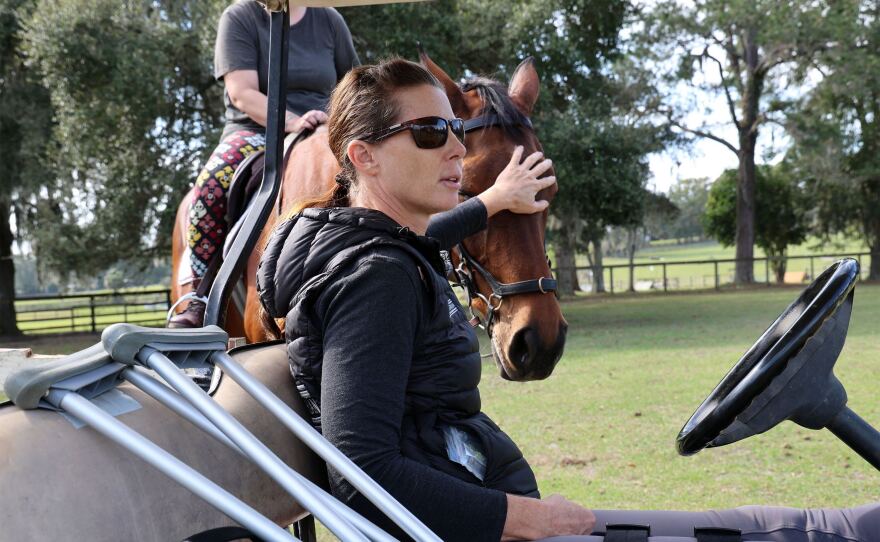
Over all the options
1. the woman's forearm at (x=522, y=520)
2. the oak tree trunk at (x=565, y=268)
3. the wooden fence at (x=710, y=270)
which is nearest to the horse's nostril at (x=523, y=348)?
the woman's forearm at (x=522, y=520)

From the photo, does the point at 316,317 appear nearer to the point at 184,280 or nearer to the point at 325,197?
the point at 325,197

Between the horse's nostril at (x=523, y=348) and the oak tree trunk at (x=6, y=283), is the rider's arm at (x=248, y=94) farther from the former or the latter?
A: the oak tree trunk at (x=6, y=283)

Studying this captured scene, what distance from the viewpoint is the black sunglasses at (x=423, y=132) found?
214 cm

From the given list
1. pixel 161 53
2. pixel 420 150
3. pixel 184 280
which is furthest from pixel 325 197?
pixel 161 53

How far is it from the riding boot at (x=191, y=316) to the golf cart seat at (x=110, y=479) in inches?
75.1

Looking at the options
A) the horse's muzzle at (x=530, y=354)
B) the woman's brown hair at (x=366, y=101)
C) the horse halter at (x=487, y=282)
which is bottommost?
the horse's muzzle at (x=530, y=354)

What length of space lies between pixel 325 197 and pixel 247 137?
1.85 metres

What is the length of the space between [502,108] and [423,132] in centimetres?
165

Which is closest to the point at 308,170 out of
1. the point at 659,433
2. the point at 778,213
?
the point at 659,433

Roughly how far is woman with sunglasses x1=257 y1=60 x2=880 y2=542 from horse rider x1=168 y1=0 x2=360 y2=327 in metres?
1.67

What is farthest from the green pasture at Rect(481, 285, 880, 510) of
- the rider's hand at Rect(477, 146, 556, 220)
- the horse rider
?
the horse rider

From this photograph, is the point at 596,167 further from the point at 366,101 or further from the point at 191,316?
the point at 366,101

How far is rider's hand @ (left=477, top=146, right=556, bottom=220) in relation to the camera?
11.1ft

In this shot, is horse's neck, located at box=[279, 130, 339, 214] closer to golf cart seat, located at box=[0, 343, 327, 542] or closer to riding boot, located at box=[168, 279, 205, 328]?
riding boot, located at box=[168, 279, 205, 328]
